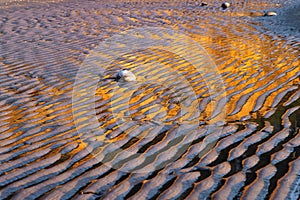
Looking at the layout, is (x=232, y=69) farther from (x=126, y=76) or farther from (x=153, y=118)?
(x=153, y=118)

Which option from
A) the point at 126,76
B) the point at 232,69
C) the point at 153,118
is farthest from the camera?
the point at 232,69

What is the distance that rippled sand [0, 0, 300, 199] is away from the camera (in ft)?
12.7

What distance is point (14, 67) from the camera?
8.15m

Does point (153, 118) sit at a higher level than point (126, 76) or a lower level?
higher

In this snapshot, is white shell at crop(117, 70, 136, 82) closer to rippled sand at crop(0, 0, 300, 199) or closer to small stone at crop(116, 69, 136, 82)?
small stone at crop(116, 69, 136, 82)

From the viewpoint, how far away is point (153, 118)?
545 cm

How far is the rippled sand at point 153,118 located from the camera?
386 cm

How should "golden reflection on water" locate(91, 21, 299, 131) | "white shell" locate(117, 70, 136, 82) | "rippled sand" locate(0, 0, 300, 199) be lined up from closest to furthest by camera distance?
"rippled sand" locate(0, 0, 300, 199) → "golden reflection on water" locate(91, 21, 299, 131) → "white shell" locate(117, 70, 136, 82)

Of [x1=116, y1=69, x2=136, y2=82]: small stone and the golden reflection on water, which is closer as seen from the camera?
the golden reflection on water

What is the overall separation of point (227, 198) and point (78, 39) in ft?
25.9

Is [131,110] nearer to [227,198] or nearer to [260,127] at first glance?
[260,127]

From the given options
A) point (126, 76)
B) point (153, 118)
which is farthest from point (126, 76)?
point (153, 118)

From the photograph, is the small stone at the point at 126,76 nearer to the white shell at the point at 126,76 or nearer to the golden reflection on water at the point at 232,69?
the white shell at the point at 126,76

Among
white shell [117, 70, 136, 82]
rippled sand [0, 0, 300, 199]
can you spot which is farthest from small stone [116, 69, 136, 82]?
rippled sand [0, 0, 300, 199]
